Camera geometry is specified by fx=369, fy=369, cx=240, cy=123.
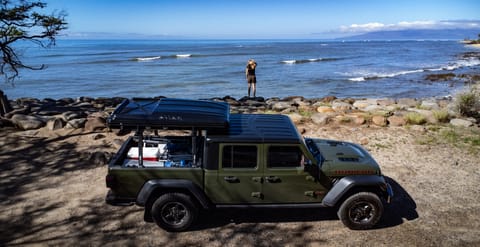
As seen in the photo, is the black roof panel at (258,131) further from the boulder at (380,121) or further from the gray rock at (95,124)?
the boulder at (380,121)

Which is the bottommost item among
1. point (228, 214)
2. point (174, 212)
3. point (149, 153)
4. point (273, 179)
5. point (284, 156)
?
point (228, 214)

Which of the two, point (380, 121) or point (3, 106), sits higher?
point (3, 106)

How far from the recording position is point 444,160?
356 inches

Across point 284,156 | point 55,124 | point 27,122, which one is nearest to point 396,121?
point 284,156

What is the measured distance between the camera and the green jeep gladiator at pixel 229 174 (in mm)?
5539

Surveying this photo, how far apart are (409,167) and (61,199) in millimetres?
7579

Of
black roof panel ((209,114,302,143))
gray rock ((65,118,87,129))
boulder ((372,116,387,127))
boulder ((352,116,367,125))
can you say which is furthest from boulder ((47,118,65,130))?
boulder ((372,116,387,127))

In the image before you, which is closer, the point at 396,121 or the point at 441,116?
the point at 396,121

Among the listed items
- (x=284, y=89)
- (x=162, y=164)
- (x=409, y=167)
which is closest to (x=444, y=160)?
(x=409, y=167)

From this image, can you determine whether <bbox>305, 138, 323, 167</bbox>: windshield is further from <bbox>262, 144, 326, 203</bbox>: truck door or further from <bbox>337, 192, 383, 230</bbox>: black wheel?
<bbox>337, 192, 383, 230</bbox>: black wheel

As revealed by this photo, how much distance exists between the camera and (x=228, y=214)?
658cm

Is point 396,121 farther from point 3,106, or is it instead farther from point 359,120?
point 3,106

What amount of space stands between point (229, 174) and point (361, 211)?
7.33 ft

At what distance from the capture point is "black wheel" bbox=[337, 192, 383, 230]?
582 cm
